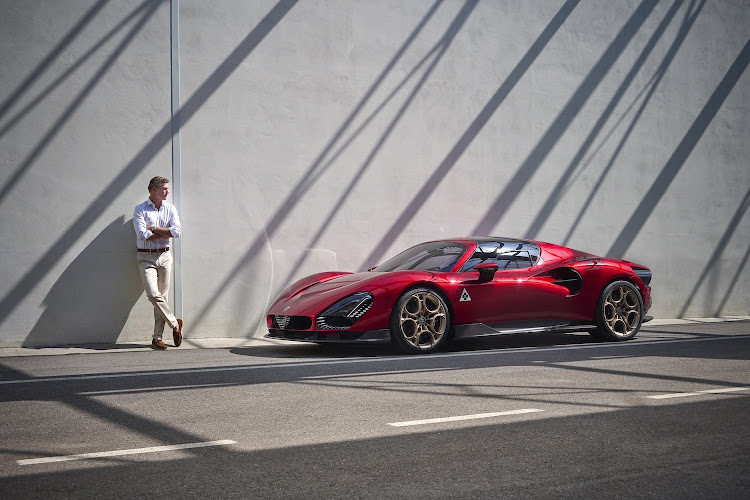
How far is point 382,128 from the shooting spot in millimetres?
11203

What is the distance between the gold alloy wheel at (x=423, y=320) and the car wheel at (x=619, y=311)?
2087mm

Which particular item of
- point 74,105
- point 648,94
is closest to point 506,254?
point 74,105

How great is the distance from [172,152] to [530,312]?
4509mm

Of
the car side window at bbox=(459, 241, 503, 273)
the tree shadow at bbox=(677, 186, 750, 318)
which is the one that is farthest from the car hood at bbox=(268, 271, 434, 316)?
the tree shadow at bbox=(677, 186, 750, 318)

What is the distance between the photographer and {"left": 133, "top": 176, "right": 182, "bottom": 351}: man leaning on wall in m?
9.12

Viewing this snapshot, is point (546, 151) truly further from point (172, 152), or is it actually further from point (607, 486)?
point (607, 486)

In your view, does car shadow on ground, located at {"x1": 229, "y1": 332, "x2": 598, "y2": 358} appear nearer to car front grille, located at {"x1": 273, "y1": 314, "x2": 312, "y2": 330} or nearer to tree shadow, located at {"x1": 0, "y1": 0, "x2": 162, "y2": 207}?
car front grille, located at {"x1": 273, "y1": 314, "x2": 312, "y2": 330}

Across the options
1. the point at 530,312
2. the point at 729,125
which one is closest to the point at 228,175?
the point at 530,312

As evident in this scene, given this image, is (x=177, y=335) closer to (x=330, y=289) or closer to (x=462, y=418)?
(x=330, y=289)

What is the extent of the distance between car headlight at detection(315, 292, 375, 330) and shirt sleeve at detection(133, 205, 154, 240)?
2.53 meters

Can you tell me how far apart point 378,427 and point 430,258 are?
466 cm

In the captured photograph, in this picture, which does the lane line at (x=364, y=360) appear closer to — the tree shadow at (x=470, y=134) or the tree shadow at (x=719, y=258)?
the tree shadow at (x=470, y=134)

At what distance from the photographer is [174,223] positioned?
9.36 metres

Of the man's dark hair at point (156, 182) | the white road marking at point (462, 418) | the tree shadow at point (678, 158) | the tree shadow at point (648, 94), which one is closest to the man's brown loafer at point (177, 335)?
the man's dark hair at point (156, 182)
